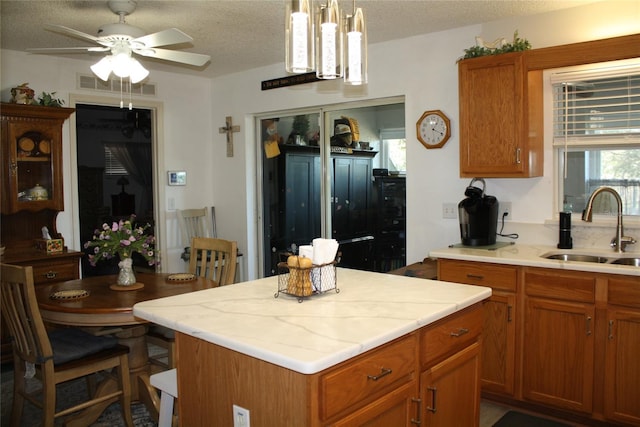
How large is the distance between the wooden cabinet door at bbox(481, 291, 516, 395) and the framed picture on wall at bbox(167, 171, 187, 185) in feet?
11.4

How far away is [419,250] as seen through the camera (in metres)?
4.21

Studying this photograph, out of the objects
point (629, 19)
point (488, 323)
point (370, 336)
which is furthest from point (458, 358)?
point (629, 19)

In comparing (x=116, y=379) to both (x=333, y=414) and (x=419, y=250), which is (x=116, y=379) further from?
(x=419, y=250)

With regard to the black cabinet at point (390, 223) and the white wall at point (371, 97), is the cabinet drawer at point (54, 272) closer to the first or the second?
the white wall at point (371, 97)

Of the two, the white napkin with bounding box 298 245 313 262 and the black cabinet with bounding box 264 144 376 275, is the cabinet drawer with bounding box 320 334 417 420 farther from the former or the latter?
the black cabinet with bounding box 264 144 376 275

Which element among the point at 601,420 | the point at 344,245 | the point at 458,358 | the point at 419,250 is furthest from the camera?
the point at 344,245

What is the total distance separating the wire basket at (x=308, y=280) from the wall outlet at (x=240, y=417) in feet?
1.68

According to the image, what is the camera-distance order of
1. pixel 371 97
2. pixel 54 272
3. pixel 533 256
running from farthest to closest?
pixel 371 97 < pixel 54 272 < pixel 533 256

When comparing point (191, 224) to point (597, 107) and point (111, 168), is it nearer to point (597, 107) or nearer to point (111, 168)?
point (111, 168)

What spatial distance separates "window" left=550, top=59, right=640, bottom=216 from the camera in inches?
131

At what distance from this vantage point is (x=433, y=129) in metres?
4.04

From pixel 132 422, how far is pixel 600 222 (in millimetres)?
3103

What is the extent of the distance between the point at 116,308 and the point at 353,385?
1626mm

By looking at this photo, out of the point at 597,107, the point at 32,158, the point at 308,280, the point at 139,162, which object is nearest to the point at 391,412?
the point at 308,280
